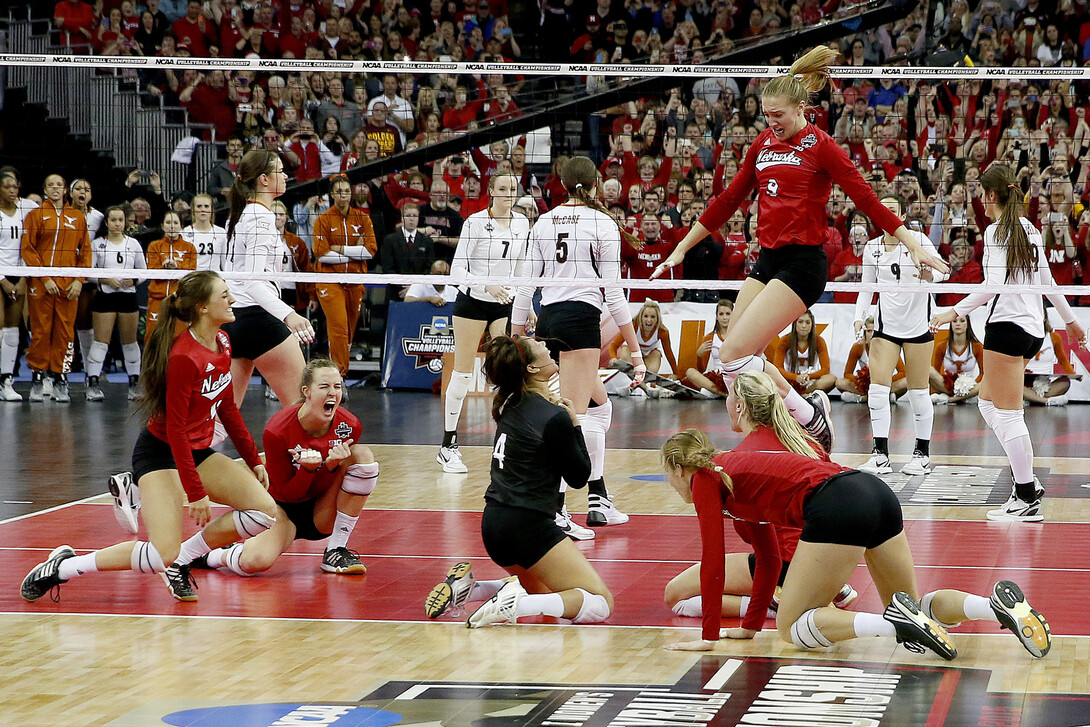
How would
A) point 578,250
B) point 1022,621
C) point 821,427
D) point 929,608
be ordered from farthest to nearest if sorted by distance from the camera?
point 578,250 → point 821,427 → point 929,608 → point 1022,621

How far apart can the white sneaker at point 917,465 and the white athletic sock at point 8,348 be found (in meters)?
9.12

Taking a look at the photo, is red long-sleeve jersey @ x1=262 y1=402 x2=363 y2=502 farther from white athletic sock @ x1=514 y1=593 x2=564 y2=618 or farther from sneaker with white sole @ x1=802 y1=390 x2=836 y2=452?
sneaker with white sole @ x1=802 y1=390 x2=836 y2=452

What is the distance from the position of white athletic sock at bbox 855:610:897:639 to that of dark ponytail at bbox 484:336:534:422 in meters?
1.66

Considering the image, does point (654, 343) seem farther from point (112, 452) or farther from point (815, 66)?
point (815, 66)

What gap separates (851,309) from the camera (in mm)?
14000

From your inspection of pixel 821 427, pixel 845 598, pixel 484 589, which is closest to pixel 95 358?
pixel 484 589

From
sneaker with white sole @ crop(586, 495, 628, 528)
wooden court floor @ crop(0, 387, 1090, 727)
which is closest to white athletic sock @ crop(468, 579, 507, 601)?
wooden court floor @ crop(0, 387, 1090, 727)

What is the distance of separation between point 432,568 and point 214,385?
1.38 m

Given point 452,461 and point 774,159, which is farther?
point 452,461

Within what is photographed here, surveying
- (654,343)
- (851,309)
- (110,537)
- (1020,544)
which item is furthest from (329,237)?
(1020,544)

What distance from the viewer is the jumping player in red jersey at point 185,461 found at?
226 inches

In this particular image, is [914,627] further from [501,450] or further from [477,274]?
[477,274]

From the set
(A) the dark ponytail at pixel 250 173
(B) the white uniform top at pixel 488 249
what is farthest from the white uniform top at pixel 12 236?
(A) the dark ponytail at pixel 250 173

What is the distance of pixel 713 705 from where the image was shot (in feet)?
13.8
